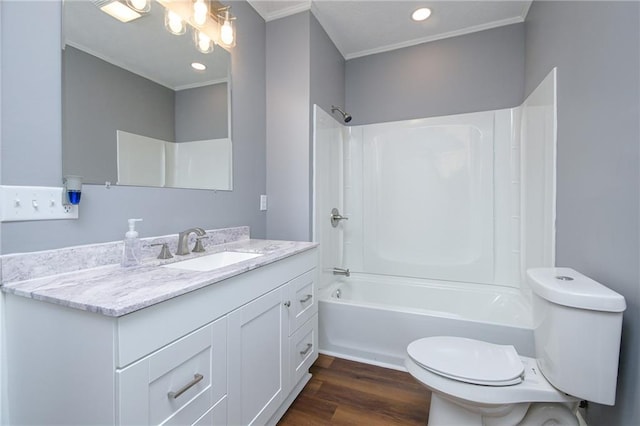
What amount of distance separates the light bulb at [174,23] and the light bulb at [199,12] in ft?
0.29

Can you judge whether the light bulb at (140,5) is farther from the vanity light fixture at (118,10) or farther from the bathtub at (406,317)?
the bathtub at (406,317)

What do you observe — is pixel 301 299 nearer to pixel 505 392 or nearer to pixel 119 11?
pixel 505 392

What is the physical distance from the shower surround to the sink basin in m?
0.80

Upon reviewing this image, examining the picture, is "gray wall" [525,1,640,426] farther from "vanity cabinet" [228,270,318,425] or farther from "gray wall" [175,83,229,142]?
"gray wall" [175,83,229,142]

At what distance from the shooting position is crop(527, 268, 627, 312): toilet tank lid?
3.12ft

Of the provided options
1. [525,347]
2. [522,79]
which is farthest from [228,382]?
[522,79]

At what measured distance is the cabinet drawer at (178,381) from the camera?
2.30 feet

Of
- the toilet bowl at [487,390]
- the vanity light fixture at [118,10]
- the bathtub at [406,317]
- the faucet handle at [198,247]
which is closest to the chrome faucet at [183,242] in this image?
the faucet handle at [198,247]

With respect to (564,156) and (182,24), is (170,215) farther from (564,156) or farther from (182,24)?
(564,156)

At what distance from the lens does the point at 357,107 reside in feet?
9.19

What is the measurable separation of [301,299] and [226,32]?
1682mm

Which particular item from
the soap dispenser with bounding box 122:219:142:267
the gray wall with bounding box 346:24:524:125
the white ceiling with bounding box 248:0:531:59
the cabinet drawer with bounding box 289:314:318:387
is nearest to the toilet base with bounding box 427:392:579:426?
the cabinet drawer with bounding box 289:314:318:387

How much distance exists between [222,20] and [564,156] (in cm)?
214

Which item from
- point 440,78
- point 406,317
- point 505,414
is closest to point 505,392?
point 505,414
